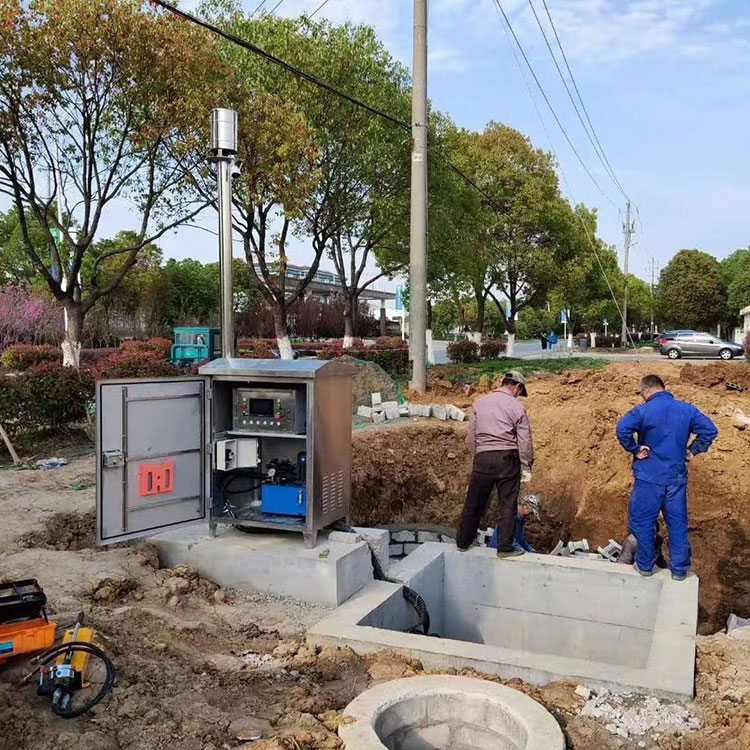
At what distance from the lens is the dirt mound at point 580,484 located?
31.1 ft

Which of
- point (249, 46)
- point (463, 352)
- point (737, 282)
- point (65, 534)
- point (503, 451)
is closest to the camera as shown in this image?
point (503, 451)

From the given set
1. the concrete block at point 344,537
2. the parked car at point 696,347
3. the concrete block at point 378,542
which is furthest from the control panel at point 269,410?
the parked car at point 696,347

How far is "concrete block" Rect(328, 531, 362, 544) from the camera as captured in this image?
592 centimetres

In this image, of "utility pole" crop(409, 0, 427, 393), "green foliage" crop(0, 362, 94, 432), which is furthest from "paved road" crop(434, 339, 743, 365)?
"green foliage" crop(0, 362, 94, 432)

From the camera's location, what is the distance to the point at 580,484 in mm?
10969

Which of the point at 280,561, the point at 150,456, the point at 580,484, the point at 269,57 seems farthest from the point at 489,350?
the point at 150,456

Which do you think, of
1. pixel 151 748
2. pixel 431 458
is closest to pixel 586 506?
pixel 431 458

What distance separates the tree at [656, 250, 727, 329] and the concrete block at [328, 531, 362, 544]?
6081 centimetres

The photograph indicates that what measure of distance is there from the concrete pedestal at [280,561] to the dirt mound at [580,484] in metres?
4.27

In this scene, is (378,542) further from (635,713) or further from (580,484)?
(580,484)

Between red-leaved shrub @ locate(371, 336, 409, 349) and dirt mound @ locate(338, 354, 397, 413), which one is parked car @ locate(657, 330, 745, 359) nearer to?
red-leaved shrub @ locate(371, 336, 409, 349)

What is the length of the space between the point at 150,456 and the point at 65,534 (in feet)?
5.29

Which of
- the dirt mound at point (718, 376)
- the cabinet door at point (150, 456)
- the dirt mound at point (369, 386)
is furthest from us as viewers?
the dirt mound at point (718, 376)

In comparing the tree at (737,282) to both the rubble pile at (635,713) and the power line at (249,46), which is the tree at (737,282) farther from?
the rubble pile at (635,713)
